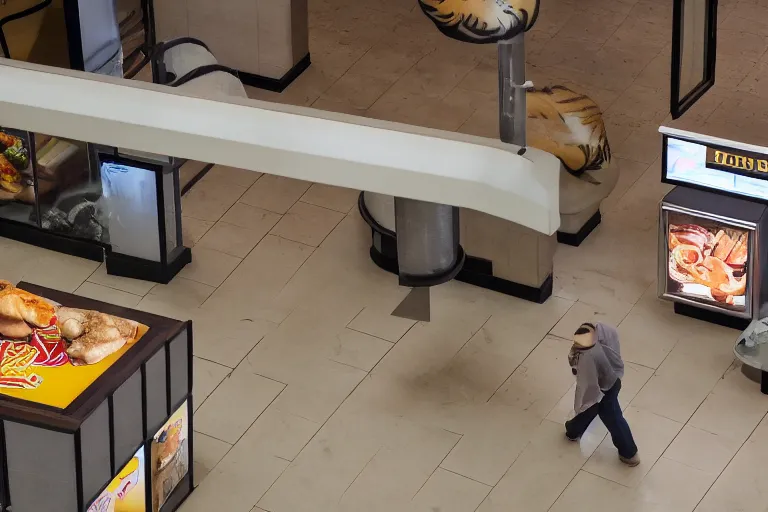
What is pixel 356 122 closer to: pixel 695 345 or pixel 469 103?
pixel 695 345

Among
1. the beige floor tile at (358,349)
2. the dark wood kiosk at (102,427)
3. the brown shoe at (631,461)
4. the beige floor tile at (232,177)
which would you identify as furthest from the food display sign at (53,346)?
the beige floor tile at (232,177)

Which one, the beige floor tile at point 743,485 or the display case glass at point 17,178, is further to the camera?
the display case glass at point 17,178

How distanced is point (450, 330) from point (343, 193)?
2207 mm

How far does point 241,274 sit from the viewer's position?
10750mm

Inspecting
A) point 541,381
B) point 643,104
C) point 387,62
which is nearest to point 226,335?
point 541,381

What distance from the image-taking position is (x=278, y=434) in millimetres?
9227

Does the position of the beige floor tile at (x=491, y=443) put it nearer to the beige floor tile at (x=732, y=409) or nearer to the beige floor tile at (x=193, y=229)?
the beige floor tile at (x=732, y=409)

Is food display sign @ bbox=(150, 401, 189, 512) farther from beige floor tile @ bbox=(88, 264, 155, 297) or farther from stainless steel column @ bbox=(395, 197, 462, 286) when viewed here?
stainless steel column @ bbox=(395, 197, 462, 286)

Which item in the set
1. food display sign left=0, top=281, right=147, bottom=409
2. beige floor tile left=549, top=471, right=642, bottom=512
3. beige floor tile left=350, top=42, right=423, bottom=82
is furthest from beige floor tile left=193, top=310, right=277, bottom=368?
beige floor tile left=350, top=42, right=423, bottom=82

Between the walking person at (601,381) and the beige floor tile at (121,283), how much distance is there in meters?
3.93

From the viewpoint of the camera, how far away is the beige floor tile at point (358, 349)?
984 centimetres

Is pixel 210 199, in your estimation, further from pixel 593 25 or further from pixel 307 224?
pixel 593 25

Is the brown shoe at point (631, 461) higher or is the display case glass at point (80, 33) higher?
the display case glass at point (80, 33)

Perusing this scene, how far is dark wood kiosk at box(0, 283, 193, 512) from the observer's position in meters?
7.00
